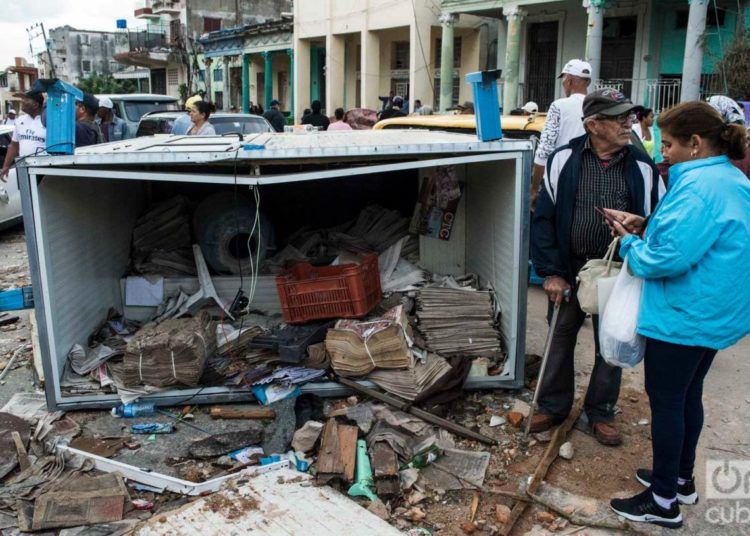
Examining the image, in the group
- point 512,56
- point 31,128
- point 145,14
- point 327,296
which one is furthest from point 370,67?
point 145,14

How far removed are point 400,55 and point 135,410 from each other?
80.7ft

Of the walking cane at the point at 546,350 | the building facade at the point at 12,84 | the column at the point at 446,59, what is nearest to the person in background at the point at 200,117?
the walking cane at the point at 546,350

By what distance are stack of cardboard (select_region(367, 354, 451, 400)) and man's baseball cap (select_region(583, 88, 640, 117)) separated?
189 centimetres

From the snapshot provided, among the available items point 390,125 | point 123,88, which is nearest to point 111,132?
point 390,125


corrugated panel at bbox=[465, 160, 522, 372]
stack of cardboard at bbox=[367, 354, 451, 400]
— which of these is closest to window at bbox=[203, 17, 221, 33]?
corrugated panel at bbox=[465, 160, 522, 372]

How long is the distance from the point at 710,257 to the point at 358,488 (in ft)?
6.67

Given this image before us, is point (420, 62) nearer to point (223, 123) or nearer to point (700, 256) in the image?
point (223, 123)

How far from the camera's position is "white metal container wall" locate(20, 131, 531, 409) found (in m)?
4.27

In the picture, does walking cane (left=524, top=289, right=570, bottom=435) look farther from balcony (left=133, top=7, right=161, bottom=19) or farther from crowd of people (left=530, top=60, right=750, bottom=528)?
balcony (left=133, top=7, right=161, bottom=19)

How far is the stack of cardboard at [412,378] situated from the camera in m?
4.49

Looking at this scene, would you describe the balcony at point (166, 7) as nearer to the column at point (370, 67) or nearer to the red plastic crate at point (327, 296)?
the column at point (370, 67)

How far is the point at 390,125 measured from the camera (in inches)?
364

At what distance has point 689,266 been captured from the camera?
9.36ft

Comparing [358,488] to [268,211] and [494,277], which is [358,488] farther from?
[268,211]
